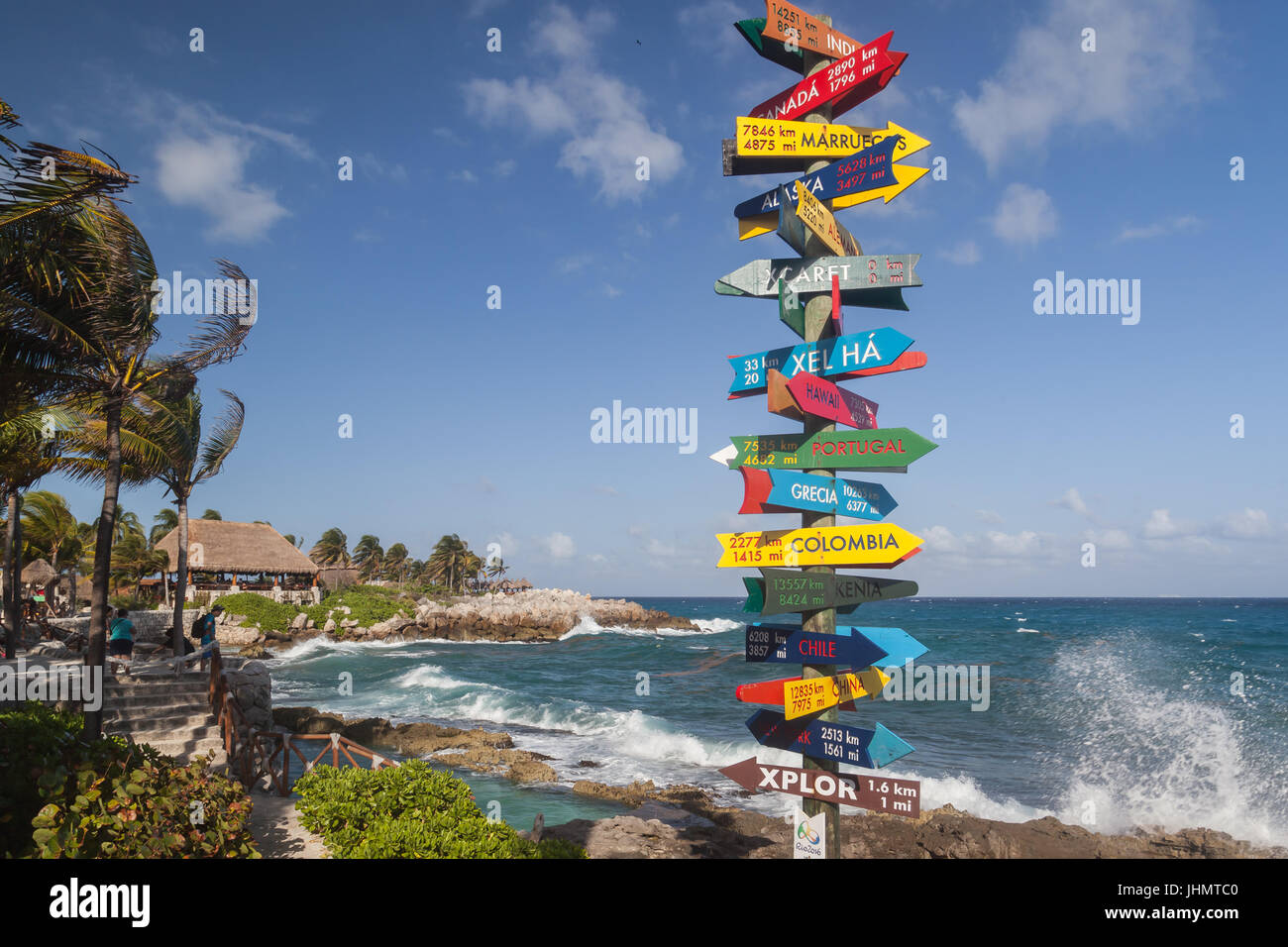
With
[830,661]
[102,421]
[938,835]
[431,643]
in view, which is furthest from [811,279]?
[431,643]

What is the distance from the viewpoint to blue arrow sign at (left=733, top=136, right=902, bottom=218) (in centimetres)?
670

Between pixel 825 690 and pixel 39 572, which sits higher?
pixel 825 690

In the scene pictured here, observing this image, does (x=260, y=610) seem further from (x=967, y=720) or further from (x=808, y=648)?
(x=808, y=648)

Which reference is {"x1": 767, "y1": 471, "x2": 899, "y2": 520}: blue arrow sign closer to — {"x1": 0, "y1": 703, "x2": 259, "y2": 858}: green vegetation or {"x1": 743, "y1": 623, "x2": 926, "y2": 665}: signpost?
{"x1": 743, "y1": 623, "x2": 926, "y2": 665}: signpost

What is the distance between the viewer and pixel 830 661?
6.40m

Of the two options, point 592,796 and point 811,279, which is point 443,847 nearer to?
point 811,279

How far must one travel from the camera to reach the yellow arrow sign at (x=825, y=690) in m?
6.32

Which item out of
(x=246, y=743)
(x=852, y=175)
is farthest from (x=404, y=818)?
(x=852, y=175)

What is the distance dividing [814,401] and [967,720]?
87.4 ft

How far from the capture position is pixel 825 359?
678 centimetres

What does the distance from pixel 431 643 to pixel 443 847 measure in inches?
2261

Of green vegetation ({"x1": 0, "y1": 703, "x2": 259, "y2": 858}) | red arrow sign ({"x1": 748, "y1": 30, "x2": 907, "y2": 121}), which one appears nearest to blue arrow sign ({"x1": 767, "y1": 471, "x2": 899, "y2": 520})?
red arrow sign ({"x1": 748, "y1": 30, "x2": 907, "y2": 121})

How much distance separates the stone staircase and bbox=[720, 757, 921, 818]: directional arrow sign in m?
10.6

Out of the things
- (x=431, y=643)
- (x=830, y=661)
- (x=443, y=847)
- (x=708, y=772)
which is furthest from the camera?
(x=431, y=643)
